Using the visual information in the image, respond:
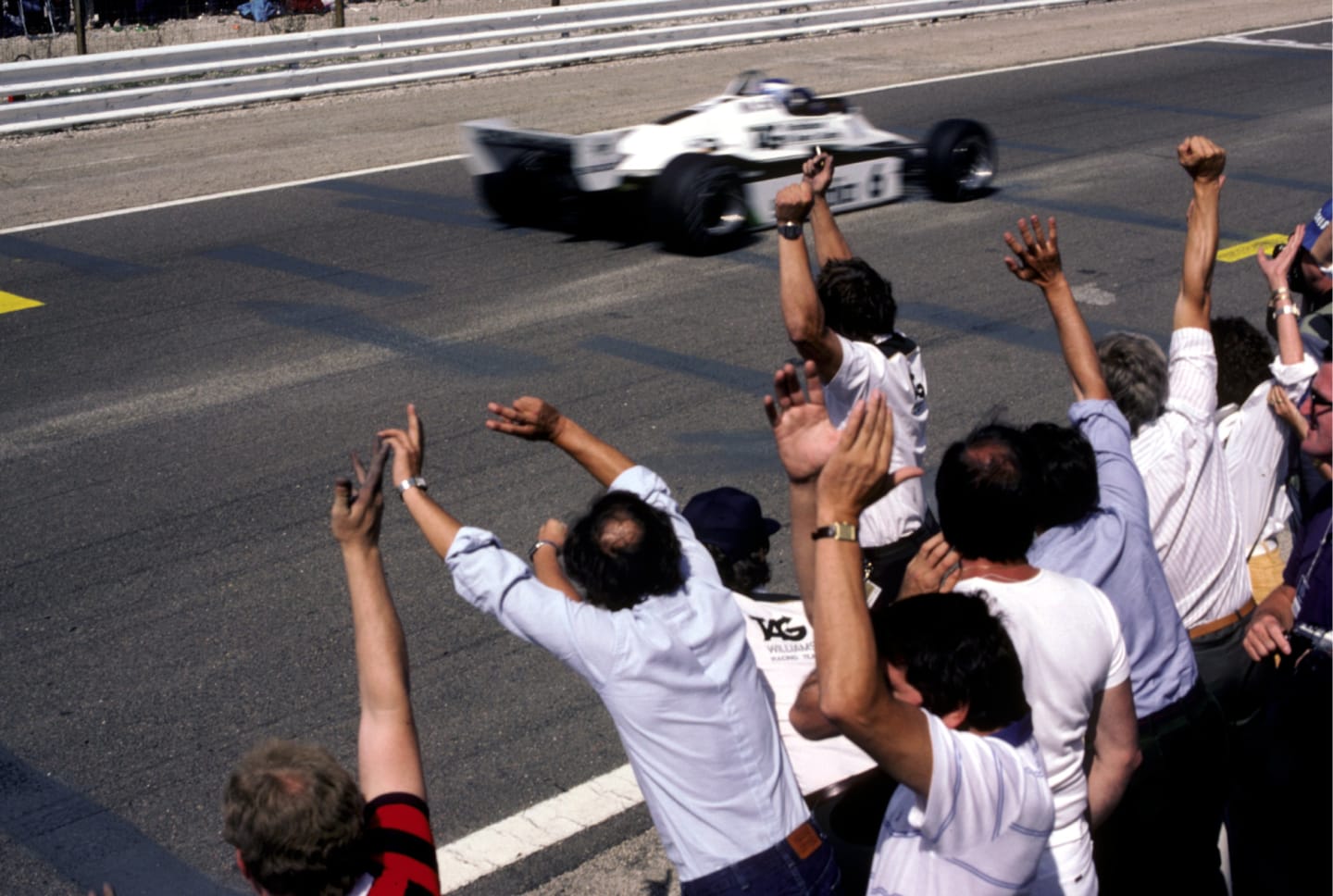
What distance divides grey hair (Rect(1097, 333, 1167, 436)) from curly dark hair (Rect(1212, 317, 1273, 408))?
1020 millimetres

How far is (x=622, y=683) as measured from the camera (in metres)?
3.09

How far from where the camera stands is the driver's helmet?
12.2 metres

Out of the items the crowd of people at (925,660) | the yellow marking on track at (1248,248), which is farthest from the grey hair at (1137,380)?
the yellow marking on track at (1248,248)

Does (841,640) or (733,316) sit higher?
(841,640)

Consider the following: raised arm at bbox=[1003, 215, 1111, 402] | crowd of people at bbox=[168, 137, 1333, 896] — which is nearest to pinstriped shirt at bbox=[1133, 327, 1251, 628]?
crowd of people at bbox=[168, 137, 1333, 896]

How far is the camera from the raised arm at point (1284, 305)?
461 cm

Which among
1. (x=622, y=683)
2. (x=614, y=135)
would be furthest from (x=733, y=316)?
(x=622, y=683)

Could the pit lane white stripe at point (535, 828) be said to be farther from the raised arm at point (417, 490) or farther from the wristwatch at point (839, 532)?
the wristwatch at point (839, 532)

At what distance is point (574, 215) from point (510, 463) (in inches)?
197

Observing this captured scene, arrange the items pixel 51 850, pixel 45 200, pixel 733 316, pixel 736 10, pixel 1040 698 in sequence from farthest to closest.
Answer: pixel 736 10, pixel 45 200, pixel 733 316, pixel 51 850, pixel 1040 698

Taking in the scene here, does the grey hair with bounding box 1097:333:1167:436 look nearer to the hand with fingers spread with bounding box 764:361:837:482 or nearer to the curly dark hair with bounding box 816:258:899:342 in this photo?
the curly dark hair with bounding box 816:258:899:342

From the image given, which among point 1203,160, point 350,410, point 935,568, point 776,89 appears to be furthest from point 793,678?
point 776,89

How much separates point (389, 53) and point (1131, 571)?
60.4 ft

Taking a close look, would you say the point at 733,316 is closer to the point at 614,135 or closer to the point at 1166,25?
the point at 614,135
